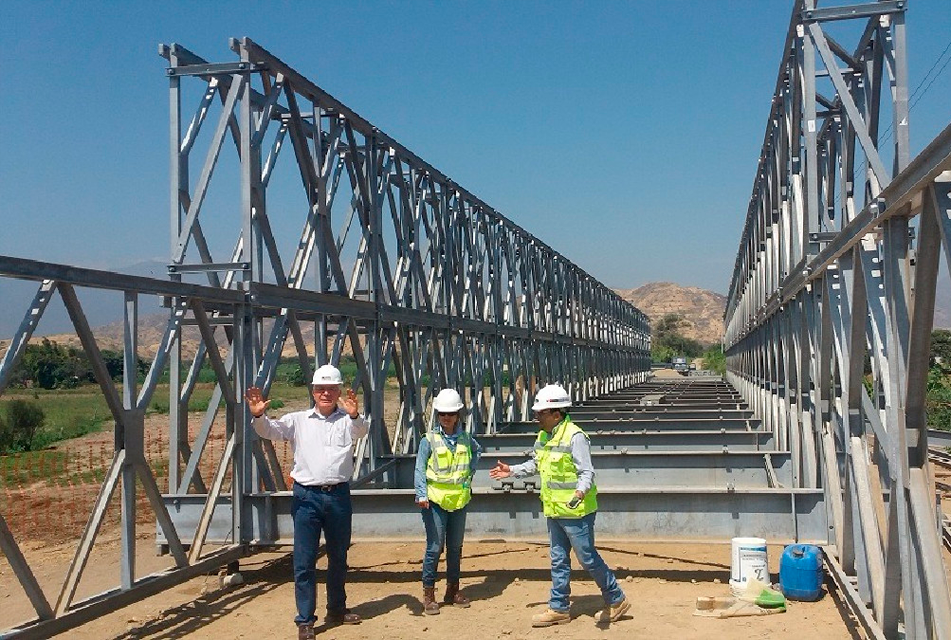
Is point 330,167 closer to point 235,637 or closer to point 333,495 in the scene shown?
point 333,495

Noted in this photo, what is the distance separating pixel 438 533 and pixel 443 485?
16.4 inches

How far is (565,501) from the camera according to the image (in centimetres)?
732

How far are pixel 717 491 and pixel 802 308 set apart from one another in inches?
97.3

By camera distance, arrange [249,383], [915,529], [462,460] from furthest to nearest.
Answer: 1. [249,383]
2. [462,460]
3. [915,529]

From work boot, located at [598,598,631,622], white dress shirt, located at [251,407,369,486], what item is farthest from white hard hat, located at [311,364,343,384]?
work boot, located at [598,598,631,622]

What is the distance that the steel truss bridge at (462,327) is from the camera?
17.5 ft

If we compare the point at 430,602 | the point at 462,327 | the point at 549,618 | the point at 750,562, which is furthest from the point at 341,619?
the point at 462,327

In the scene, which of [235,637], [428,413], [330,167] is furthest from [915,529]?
[428,413]

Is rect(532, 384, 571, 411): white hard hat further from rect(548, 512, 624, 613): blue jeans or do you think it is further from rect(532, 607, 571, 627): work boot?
rect(532, 607, 571, 627): work boot

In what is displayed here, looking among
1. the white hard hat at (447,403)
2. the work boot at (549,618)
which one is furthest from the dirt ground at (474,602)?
the white hard hat at (447,403)

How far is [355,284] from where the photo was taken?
43.0ft

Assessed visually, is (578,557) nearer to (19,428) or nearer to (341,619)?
(341,619)

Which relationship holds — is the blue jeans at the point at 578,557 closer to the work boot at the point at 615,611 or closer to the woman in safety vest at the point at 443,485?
the work boot at the point at 615,611

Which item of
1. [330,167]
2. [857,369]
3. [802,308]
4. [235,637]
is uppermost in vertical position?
[330,167]
